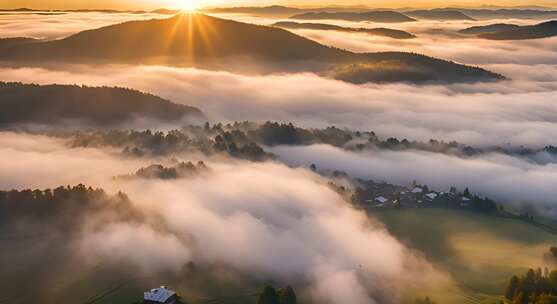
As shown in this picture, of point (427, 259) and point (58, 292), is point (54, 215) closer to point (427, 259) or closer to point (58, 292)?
point (58, 292)

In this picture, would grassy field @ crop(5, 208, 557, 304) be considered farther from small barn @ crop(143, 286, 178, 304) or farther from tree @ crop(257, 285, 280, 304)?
tree @ crop(257, 285, 280, 304)

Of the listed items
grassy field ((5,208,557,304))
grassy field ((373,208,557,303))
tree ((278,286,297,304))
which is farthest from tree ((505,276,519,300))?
tree ((278,286,297,304))

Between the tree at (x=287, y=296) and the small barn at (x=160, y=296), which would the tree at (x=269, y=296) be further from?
the small barn at (x=160, y=296)

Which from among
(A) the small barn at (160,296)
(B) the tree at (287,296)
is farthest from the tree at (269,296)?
(A) the small barn at (160,296)

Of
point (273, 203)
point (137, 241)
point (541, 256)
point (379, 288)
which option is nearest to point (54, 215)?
point (137, 241)

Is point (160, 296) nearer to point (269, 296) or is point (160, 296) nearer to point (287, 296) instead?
point (269, 296)
